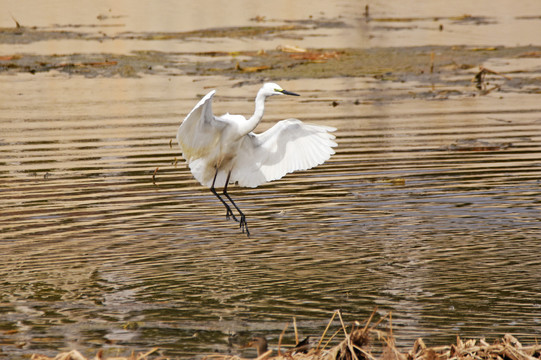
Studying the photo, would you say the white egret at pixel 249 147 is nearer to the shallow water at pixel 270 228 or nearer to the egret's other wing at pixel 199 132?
the egret's other wing at pixel 199 132

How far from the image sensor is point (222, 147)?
1030 centimetres

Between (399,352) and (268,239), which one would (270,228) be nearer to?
(268,239)

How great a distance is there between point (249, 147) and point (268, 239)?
1383 mm

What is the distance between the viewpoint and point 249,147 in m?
10.5

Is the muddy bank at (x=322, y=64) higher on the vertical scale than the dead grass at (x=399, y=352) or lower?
higher

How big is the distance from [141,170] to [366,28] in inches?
654

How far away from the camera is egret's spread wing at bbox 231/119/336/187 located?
33.1 ft

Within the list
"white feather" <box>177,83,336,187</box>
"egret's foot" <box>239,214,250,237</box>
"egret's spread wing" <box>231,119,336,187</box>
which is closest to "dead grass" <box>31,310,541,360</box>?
"egret's foot" <box>239,214,250,237</box>

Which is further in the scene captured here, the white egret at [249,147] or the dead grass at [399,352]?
the white egret at [249,147]

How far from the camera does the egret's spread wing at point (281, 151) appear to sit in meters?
10.1

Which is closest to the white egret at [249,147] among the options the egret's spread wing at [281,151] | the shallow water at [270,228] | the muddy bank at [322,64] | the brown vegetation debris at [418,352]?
the egret's spread wing at [281,151]

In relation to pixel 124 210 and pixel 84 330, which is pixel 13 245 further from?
pixel 84 330

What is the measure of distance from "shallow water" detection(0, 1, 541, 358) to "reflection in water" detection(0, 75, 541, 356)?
27 mm

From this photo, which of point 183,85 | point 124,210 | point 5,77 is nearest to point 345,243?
point 124,210
